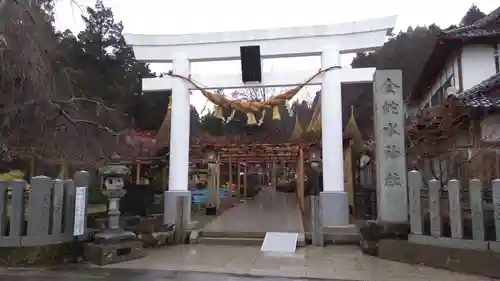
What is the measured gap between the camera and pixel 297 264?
809 cm

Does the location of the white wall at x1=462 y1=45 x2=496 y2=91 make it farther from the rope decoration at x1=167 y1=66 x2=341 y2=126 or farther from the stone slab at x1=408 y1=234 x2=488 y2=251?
the stone slab at x1=408 y1=234 x2=488 y2=251

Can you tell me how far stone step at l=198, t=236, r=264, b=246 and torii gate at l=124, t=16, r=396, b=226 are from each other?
1319 mm

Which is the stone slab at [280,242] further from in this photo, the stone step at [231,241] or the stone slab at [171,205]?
the stone slab at [171,205]

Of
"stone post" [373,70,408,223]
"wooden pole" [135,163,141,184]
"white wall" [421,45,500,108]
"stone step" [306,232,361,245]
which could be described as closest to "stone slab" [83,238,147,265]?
"stone step" [306,232,361,245]

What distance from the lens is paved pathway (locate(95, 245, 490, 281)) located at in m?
7.21

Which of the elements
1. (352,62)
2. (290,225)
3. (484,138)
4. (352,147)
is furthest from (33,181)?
(352,62)

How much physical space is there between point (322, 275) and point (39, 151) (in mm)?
11570

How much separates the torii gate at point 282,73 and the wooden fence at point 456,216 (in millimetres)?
3104

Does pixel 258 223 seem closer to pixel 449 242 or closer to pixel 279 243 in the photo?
pixel 279 243

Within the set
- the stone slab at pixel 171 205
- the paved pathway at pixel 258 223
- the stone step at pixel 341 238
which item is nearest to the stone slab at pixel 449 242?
the stone step at pixel 341 238

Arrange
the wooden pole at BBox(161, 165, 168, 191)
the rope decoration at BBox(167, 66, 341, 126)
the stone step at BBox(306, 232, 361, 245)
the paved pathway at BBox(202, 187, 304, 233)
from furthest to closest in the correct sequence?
the wooden pole at BBox(161, 165, 168, 191) → the rope decoration at BBox(167, 66, 341, 126) → the paved pathway at BBox(202, 187, 304, 233) → the stone step at BBox(306, 232, 361, 245)

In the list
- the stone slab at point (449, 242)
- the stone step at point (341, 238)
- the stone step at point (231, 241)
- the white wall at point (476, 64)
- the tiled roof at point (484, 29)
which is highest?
the tiled roof at point (484, 29)

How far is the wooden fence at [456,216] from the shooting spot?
7.37 m

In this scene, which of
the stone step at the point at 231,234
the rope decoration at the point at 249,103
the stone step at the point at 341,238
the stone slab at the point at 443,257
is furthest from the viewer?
the rope decoration at the point at 249,103
